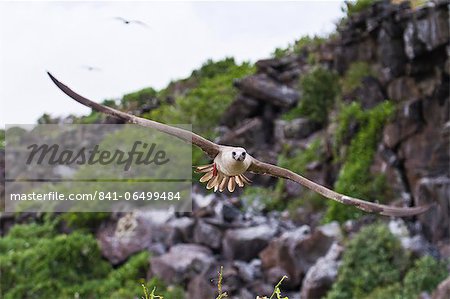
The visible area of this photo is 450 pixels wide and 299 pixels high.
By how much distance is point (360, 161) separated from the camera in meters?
15.4

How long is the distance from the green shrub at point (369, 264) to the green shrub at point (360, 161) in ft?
8.31

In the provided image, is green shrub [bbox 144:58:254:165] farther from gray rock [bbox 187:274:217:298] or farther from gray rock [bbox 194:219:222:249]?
gray rock [bbox 187:274:217:298]

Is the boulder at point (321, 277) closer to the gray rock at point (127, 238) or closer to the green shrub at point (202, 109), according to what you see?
the gray rock at point (127, 238)

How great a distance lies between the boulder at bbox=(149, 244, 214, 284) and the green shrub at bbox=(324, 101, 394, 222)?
2561 millimetres

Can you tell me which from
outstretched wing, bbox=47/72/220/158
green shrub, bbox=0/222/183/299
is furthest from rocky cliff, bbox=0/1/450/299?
outstretched wing, bbox=47/72/220/158

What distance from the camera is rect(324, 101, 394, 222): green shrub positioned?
14.5 meters

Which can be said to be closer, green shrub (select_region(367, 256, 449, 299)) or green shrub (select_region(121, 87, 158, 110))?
green shrub (select_region(367, 256, 449, 299))

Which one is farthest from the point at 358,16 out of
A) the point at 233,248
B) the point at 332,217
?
the point at 233,248

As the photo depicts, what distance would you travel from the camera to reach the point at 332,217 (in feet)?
47.6

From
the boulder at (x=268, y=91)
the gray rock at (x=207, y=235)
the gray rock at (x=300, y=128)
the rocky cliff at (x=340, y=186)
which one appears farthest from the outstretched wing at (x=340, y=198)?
the boulder at (x=268, y=91)

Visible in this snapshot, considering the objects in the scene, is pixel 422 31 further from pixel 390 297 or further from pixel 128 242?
pixel 128 242

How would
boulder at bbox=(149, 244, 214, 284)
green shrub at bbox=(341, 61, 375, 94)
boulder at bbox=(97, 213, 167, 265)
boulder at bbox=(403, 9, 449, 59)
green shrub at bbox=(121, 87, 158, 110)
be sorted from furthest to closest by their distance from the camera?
green shrub at bbox=(121, 87, 158, 110), green shrub at bbox=(341, 61, 375, 94), boulder at bbox=(97, 213, 167, 265), boulder at bbox=(149, 244, 214, 284), boulder at bbox=(403, 9, 449, 59)

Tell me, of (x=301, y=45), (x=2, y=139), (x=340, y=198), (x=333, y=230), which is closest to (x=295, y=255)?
(x=333, y=230)

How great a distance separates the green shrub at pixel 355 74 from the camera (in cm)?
1728
